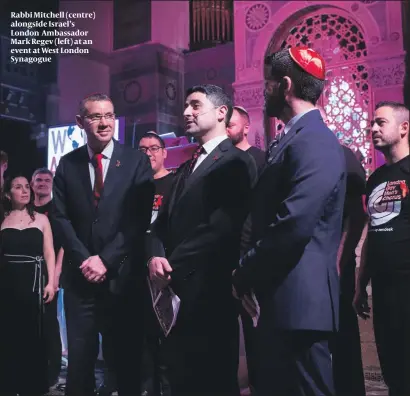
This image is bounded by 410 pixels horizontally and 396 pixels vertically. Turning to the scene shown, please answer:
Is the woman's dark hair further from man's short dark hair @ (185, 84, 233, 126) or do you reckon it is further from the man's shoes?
man's short dark hair @ (185, 84, 233, 126)

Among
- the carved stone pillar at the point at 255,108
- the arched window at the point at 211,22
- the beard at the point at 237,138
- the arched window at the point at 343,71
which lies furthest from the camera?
the arched window at the point at 211,22

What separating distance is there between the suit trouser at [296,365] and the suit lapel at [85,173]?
1112 mm

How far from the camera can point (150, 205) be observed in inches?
91.9

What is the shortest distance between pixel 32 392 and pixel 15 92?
163 inches

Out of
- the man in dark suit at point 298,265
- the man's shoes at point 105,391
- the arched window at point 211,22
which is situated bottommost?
the man's shoes at point 105,391

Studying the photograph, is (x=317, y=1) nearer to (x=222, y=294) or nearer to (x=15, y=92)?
(x=15, y=92)

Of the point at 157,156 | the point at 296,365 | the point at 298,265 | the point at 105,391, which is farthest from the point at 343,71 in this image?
the point at 296,365

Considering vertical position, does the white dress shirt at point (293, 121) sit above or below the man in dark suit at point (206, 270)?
above

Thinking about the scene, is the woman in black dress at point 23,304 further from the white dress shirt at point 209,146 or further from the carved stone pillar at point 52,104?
the carved stone pillar at point 52,104

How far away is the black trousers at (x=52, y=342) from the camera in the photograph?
350 cm

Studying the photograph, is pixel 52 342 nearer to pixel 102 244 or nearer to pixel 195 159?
pixel 102 244

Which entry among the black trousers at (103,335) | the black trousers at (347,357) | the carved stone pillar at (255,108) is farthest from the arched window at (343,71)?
the black trousers at (103,335)

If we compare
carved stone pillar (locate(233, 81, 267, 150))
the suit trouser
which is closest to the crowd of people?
the suit trouser

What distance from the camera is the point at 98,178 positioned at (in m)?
2.29
